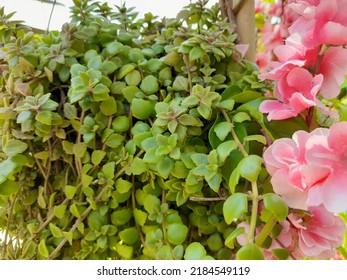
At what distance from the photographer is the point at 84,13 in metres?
0.65

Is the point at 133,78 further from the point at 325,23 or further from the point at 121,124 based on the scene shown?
the point at 325,23

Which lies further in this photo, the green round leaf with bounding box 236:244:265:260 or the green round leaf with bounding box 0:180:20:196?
the green round leaf with bounding box 0:180:20:196

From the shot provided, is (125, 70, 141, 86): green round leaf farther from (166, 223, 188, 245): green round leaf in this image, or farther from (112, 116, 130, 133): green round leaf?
(166, 223, 188, 245): green round leaf

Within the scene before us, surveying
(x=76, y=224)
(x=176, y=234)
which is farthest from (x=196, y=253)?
(x=76, y=224)

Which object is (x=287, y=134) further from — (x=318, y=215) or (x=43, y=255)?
(x=43, y=255)

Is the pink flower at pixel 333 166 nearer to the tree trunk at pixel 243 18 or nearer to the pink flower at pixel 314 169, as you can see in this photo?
the pink flower at pixel 314 169

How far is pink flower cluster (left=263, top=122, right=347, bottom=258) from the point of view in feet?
1.26

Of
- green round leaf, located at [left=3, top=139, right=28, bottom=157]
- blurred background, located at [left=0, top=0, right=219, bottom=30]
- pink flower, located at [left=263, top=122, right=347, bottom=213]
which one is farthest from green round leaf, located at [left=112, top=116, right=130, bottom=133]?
blurred background, located at [left=0, top=0, right=219, bottom=30]

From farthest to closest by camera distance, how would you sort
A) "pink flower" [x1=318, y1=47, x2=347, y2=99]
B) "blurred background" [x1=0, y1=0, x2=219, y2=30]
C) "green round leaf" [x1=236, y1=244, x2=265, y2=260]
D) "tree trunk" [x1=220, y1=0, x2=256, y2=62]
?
"blurred background" [x1=0, y1=0, x2=219, y2=30] → "tree trunk" [x1=220, y1=0, x2=256, y2=62] → "pink flower" [x1=318, y1=47, x2=347, y2=99] → "green round leaf" [x1=236, y1=244, x2=265, y2=260]

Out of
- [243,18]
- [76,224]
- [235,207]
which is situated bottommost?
[76,224]

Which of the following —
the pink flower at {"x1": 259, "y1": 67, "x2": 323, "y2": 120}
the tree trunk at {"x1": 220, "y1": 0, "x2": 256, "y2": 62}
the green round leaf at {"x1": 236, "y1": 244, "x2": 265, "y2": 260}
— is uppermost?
the tree trunk at {"x1": 220, "y1": 0, "x2": 256, "y2": 62}

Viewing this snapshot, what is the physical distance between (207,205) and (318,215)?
142mm

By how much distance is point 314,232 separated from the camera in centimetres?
48

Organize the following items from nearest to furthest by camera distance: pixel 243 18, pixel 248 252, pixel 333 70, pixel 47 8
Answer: pixel 248 252, pixel 333 70, pixel 243 18, pixel 47 8
